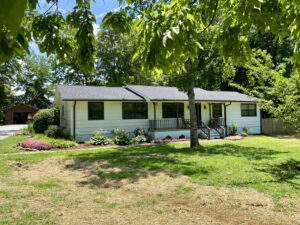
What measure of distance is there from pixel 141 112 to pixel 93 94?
4.15 m

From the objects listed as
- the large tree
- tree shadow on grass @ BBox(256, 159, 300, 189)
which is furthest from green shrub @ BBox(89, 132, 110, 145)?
the large tree

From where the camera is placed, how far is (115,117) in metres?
17.2

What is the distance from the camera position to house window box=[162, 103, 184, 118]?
19.2 metres

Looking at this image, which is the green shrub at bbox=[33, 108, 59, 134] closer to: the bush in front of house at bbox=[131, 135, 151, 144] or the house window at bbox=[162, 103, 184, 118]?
the bush in front of house at bbox=[131, 135, 151, 144]

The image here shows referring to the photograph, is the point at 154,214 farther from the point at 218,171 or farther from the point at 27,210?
the point at 218,171

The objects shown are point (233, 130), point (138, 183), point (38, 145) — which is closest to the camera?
point (138, 183)

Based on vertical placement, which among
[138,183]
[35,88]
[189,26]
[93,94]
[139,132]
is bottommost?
[138,183]

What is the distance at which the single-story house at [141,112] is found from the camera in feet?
52.3

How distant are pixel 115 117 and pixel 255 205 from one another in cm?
1390

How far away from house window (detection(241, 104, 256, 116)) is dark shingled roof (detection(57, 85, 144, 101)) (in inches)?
457

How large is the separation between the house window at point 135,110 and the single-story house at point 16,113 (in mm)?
34037

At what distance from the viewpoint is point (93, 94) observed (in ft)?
56.4

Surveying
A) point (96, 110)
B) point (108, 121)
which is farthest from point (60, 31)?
point (108, 121)

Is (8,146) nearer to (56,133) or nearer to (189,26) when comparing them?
(56,133)
